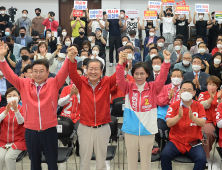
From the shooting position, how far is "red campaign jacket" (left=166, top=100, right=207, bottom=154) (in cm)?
355

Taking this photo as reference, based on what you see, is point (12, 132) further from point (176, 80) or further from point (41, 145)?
point (176, 80)

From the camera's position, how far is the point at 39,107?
296 cm

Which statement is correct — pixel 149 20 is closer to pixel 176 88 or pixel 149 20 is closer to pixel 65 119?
pixel 176 88

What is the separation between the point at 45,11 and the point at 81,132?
11.8 m

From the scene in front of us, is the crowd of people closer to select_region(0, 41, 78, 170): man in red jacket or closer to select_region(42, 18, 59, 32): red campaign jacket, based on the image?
select_region(0, 41, 78, 170): man in red jacket

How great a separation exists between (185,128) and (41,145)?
1.77m

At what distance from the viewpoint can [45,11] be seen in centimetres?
1383

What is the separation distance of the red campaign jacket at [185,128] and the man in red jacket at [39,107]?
A: 1.48 metres

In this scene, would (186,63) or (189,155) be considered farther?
(186,63)

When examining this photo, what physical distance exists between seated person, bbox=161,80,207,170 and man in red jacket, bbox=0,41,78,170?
1411 millimetres

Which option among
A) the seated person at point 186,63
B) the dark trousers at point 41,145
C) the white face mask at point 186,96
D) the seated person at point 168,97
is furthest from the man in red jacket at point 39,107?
the seated person at point 186,63

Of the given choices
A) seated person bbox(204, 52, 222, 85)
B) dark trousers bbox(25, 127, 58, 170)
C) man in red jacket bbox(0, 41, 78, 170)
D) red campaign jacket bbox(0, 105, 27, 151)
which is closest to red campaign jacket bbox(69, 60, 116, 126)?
man in red jacket bbox(0, 41, 78, 170)

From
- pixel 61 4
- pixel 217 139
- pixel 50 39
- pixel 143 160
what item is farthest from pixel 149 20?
pixel 143 160

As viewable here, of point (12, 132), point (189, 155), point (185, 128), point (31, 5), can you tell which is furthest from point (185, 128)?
A: point (31, 5)
